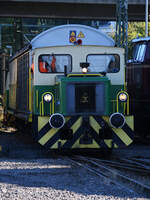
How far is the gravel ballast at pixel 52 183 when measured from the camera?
712cm

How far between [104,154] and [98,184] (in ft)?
12.5

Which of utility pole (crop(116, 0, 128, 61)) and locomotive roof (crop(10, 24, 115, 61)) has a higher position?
utility pole (crop(116, 0, 128, 61))

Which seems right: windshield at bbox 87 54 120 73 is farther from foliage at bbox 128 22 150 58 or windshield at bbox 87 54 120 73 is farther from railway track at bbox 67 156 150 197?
foliage at bbox 128 22 150 58

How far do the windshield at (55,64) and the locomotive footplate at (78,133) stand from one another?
1.41m

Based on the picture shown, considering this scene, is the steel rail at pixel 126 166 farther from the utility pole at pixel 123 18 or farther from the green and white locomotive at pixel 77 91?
the utility pole at pixel 123 18

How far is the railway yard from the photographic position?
729cm

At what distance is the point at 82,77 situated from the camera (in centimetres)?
1109

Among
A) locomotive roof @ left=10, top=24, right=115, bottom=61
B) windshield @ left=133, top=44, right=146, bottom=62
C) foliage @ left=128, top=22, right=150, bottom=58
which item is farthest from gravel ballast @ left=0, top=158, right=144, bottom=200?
foliage @ left=128, top=22, right=150, bottom=58

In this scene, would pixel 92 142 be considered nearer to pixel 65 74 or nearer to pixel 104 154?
pixel 104 154

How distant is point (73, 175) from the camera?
29.2 ft

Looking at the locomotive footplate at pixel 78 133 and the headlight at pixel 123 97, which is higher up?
the headlight at pixel 123 97

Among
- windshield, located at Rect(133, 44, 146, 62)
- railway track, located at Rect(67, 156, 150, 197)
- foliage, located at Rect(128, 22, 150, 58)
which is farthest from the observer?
foliage, located at Rect(128, 22, 150, 58)

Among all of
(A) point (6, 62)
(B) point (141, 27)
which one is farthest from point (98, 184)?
(B) point (141, 27)

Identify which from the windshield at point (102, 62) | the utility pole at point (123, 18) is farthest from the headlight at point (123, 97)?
the utility pole at point (123, 18)
